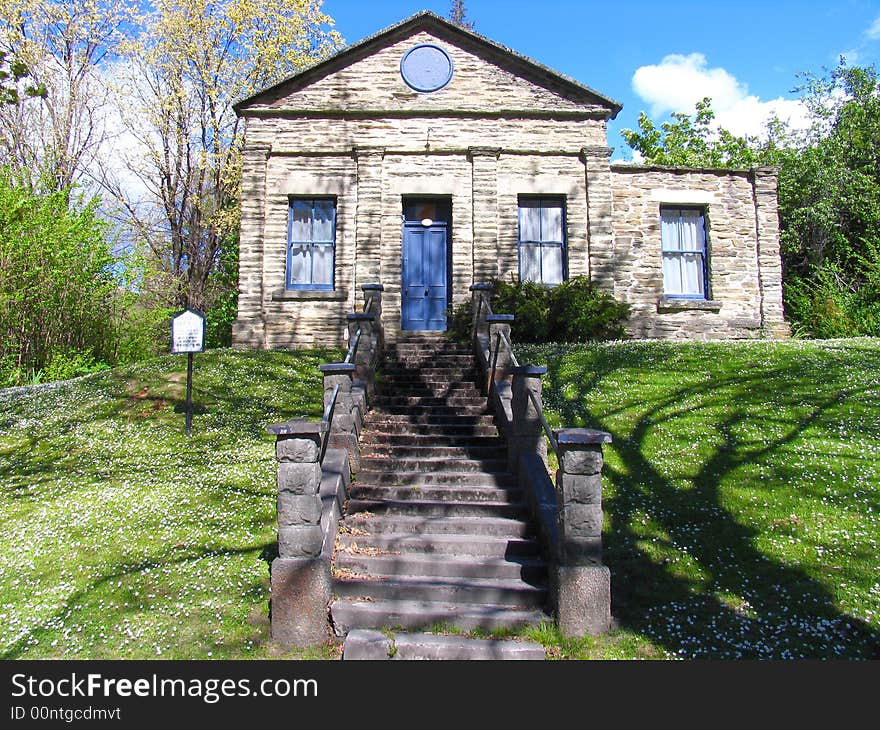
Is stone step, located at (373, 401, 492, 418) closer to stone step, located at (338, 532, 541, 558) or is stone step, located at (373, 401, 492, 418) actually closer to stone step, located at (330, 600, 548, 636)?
stone step, located at (338, 532, 541, 558)

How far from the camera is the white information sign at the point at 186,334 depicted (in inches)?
379

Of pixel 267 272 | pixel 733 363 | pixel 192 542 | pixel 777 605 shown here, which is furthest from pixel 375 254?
pixel 777 605

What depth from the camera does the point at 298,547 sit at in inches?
209

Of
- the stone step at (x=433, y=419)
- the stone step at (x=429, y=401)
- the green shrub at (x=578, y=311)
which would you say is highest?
the green shrub at (x=578, y=311)

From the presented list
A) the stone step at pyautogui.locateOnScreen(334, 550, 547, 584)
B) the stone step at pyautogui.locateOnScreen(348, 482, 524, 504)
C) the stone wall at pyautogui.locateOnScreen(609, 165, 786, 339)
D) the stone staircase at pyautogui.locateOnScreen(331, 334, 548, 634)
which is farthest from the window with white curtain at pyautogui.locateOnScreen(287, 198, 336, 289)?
the stone step at pyautogui.locateOnScreen(334, 550, 547, 584)

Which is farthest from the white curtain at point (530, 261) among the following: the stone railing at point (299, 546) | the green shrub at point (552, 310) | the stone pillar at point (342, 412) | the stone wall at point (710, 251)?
the stone railing at point (299, 546)

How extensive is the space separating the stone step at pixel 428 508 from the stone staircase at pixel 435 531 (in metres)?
0.01

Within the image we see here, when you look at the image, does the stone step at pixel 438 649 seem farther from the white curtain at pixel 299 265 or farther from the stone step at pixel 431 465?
the white curtain at pixel 299 265

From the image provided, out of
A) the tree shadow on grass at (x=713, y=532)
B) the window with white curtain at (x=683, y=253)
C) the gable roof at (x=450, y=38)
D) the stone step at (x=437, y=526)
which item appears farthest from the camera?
the window with white curtain at (x=683, y=253)

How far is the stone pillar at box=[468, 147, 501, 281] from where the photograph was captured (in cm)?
1421

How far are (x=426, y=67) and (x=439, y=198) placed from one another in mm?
3272

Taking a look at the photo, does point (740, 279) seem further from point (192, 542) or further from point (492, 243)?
point (192, 542)

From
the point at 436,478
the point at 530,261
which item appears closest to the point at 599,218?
the point at 530,261

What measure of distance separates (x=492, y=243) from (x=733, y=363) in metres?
5.90
